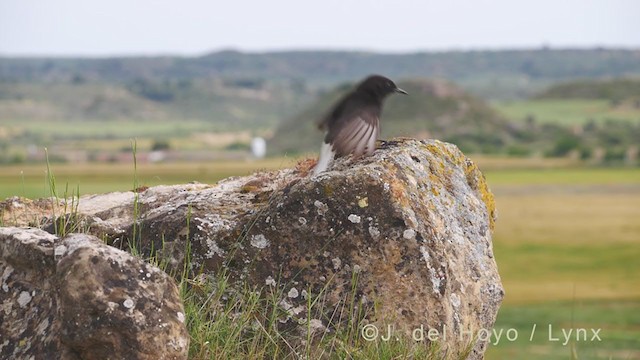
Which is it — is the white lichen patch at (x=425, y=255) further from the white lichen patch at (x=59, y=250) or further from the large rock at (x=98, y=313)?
the white lichen patch at (x=59, y=250)

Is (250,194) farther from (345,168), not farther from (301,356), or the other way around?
(301,356)

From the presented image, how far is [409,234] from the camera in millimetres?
6523

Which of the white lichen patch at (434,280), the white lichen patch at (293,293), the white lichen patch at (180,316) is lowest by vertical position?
the white lichen patch at (293,293)

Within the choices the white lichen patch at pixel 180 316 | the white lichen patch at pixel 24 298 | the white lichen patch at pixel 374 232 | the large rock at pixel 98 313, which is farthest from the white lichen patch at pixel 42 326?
the white lichen patch at pixel 374 232

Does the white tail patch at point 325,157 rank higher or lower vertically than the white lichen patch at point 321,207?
higher

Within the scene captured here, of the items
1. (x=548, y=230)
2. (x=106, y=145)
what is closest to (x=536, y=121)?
(x=106, y=145)

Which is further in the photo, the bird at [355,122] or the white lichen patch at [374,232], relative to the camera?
the bird at [355,122]

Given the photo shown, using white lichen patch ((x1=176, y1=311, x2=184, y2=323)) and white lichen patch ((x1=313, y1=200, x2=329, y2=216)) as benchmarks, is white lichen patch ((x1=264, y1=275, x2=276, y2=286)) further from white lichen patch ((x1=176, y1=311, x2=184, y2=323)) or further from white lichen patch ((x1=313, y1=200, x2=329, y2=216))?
white lichen patch ((x1=176, y1=311, x2=184, y2=323))

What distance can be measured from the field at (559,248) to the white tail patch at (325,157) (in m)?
0.95

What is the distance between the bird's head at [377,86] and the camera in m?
7.61

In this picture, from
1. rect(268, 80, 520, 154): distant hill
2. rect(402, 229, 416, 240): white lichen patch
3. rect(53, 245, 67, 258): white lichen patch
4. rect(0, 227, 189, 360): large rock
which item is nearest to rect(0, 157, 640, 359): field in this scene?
rect(402, 229, 416, 240): white lichen patch

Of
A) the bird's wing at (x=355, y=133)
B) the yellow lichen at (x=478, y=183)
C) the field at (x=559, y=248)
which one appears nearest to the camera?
the bird's wing at (x=355, y=133)

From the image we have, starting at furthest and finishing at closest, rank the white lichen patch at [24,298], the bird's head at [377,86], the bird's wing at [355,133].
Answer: the bird's head at [377,86] < the bird's wing at [355,133] < the white lichen patch at [24,298]

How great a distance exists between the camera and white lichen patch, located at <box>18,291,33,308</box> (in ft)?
18.1
